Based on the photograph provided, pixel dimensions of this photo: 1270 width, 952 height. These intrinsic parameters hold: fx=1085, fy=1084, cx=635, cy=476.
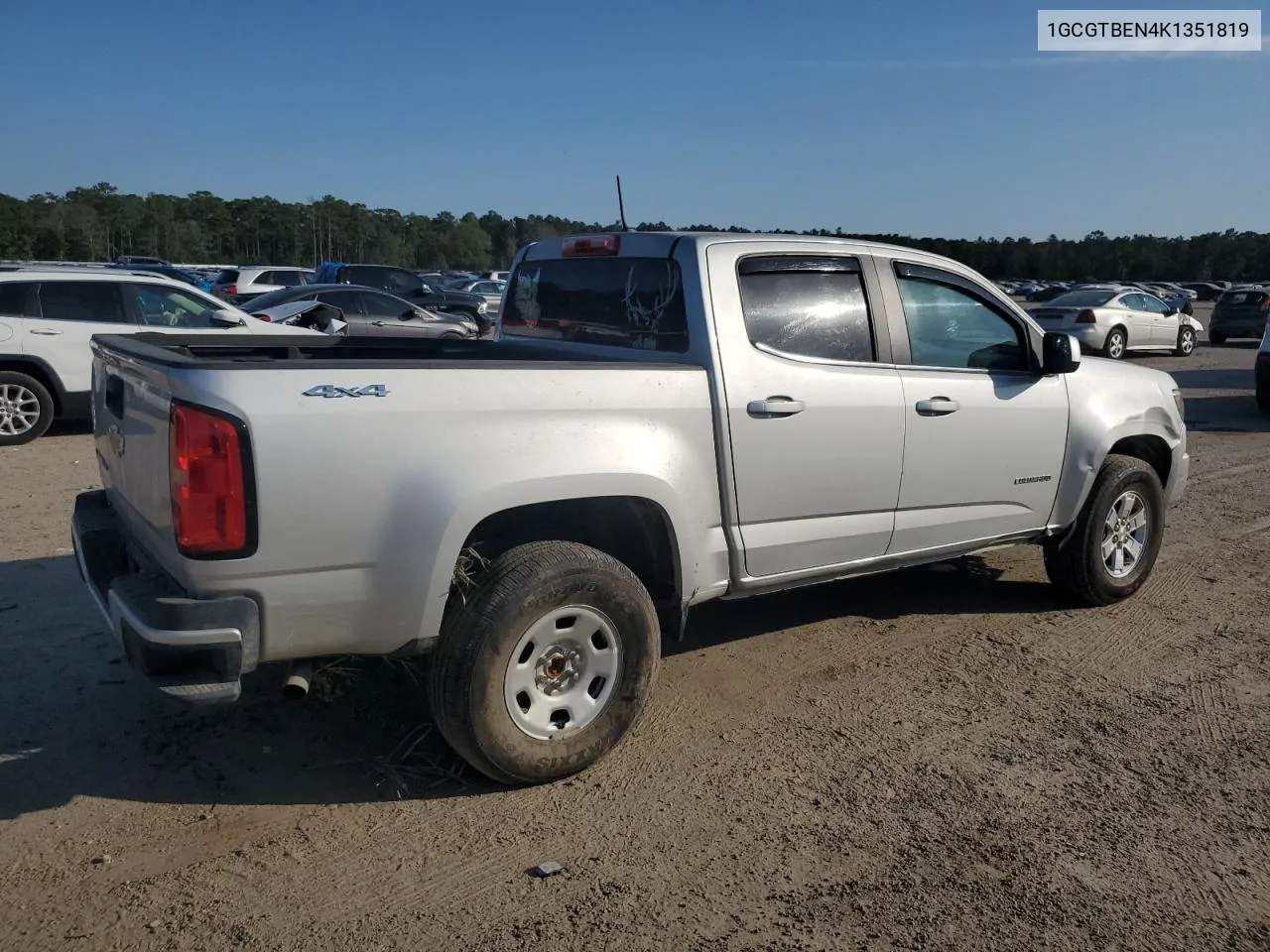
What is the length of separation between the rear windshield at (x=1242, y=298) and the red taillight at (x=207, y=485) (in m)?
29.4

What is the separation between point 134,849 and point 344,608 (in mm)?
988

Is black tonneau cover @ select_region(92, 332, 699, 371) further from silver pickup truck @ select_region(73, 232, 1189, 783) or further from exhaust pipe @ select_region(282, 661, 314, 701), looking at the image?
exhaust pipe @ select_region(282, 661, 314, 701)

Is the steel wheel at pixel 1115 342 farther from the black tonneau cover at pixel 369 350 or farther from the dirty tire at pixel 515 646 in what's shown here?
the dirty tire at pixel 515 646

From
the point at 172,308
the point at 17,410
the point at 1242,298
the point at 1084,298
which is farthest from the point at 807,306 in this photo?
the point at 1242,298

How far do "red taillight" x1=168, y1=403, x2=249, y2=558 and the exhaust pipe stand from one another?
50 centimetres

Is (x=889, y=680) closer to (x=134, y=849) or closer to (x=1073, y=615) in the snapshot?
(x=1073, y=615)

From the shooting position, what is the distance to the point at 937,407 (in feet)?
15.7

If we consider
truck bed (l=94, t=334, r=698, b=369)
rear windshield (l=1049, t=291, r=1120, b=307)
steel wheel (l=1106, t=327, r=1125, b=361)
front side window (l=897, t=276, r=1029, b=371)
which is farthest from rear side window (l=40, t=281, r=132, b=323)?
steel wheel (l=1106, t=327, r=1125, b=361)

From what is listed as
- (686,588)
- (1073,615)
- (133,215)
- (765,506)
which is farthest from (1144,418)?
(133,215)

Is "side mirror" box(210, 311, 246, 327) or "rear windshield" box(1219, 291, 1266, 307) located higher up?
"rear windshield" box(1219, 291, 1266, 307)

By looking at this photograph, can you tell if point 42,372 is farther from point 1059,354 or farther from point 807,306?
point 1059,354

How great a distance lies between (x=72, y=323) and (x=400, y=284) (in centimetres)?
1544

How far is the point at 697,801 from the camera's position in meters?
3.71

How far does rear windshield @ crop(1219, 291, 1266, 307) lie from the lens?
89.1ft
